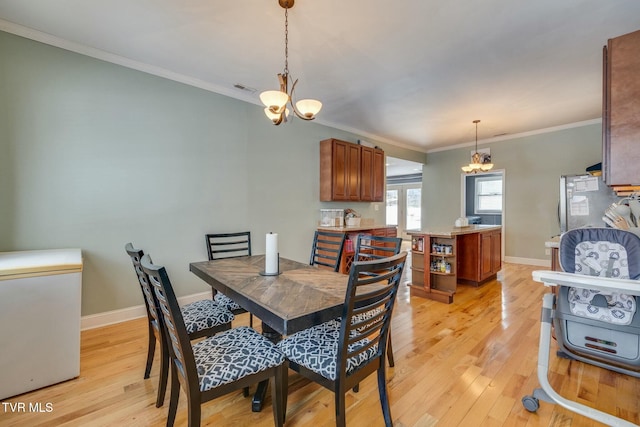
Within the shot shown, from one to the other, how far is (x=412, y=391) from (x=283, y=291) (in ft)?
3.68

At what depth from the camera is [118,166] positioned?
2.83 meters

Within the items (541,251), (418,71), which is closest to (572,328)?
(418,71)

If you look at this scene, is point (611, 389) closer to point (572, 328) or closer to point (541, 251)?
point (572, 328)

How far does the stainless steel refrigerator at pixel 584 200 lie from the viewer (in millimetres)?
3416

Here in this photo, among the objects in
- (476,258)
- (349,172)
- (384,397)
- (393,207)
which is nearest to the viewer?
(384,397)

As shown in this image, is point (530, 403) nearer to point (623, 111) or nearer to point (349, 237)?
point (623, 111)

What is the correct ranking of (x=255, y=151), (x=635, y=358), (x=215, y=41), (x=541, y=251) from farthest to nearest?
(x=541, y=251)
(x=255, y=151)
(x=215, y=41)
(x=635, y=358)

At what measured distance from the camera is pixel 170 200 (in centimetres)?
315

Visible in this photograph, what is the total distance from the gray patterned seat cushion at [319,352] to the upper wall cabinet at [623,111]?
150 cm

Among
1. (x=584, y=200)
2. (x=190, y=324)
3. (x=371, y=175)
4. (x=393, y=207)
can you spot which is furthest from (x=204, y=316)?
(x=393, y=207)

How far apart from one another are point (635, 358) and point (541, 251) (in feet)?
16.0

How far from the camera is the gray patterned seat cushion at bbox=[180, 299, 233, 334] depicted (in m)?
1.79

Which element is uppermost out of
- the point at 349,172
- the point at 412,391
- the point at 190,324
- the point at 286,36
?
the point at 286,36

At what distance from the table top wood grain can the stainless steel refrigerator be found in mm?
3617
